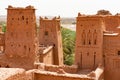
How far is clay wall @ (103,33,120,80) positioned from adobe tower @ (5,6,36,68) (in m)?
6.97

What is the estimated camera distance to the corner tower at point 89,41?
2436cm

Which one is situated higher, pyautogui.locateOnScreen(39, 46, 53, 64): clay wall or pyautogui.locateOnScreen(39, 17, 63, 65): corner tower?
pyautogui.locateOnScreen(39, 17, 63, 65): corner tower

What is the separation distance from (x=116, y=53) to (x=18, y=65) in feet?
30.7

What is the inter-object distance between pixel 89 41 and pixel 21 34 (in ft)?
21.9

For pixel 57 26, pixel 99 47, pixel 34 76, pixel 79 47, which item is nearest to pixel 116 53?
pixel 99 47

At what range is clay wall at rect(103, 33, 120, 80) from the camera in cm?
2399

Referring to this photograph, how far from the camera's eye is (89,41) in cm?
2494

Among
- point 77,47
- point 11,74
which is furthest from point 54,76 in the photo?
point 11,74

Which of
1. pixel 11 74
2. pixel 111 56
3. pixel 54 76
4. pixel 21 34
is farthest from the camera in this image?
pixel 21 34

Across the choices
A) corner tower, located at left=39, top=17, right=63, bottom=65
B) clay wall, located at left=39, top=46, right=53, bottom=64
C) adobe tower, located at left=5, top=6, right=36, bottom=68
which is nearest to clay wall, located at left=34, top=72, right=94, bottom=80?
adobe tower, located at left=5, top=6, right=36, bottom=68

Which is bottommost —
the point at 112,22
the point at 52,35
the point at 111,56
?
the point at 111,56

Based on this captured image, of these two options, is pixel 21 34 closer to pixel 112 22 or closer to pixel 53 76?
pixel 53 76

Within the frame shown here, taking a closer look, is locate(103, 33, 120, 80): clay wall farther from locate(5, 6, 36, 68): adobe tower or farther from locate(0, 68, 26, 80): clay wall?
locate(0, 68, 26, 80): clay wall

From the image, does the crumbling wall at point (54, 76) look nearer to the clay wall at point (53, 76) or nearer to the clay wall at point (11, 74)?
the clay wall at point (53, 76)
